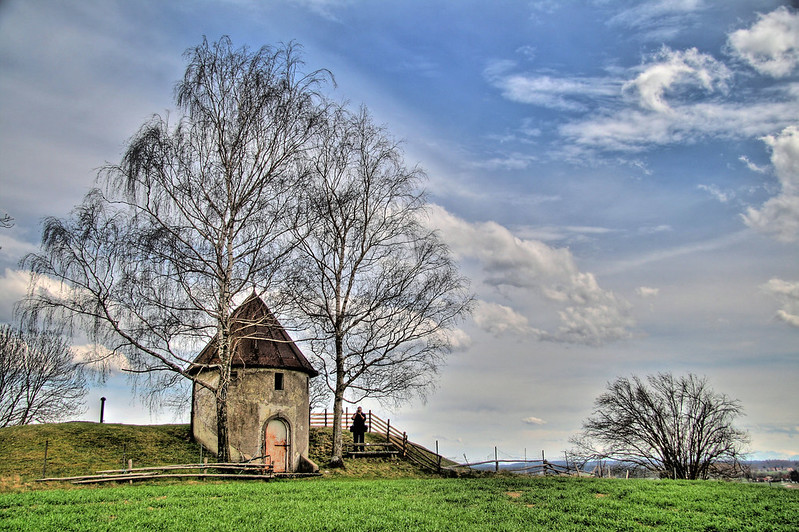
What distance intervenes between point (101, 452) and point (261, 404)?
6.59 m

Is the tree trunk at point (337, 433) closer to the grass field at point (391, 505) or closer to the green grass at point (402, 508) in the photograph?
the grass field at point (391, 505)

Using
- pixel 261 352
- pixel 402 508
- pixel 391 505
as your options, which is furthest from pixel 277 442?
pixel 402 508

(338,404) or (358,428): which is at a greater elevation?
(338,404)

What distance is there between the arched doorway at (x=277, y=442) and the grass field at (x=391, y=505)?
5766 millimetres

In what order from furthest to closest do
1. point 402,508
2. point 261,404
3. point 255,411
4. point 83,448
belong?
point 261,404, point 255,411, point 83,448, point 402,508

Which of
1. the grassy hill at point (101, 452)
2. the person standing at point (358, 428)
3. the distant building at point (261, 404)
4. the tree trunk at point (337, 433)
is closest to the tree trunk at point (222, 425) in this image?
the distant building at point (261, 404)

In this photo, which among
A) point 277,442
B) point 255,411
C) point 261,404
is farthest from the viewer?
point 277,442

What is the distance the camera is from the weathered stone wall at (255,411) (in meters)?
25.6

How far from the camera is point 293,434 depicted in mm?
26688

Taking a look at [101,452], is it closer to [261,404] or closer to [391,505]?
[261,404]

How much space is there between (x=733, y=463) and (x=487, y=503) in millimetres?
26739

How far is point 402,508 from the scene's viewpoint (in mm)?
14750

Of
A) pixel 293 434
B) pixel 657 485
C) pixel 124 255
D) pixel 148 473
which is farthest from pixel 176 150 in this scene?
pixel 657 485

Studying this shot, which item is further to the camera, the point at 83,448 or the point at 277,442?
the point at 277,442
